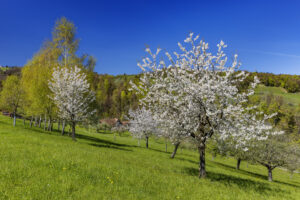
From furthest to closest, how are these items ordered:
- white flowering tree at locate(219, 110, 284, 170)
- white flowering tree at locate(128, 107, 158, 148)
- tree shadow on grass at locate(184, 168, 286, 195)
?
1. white flowering tree at locate(128, 107, 158, 148)
2. tree shadow on grass at locate(184, 168, 286, 195)
3. white flowering tree at locate(219, 110, 284, 170)

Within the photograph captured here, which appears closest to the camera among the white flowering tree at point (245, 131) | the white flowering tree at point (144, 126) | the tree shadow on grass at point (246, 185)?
the white flowering tree at point (245, 131)

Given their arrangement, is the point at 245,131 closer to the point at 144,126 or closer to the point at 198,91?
the point at 198,91

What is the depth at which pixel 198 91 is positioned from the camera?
1237cm

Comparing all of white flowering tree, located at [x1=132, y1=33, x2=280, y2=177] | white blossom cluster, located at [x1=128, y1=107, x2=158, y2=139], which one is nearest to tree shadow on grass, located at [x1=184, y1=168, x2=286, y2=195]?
white flowering tree, located at [x1=132, y1=33, x2=280, y2=177]

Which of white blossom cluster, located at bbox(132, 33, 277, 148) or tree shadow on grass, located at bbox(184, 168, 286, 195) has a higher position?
white blossom cluster, located at bbox(132, 33, 277, 148)

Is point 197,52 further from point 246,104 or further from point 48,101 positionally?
point 48,101

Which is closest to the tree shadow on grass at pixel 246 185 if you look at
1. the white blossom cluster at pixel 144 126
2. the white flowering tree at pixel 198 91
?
the white flowering tree at pixel 198 91

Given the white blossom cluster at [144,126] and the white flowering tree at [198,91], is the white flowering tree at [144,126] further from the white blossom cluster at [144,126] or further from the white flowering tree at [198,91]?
the white flowering tree at [198,91]

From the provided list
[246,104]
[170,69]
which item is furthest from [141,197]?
[246,104]

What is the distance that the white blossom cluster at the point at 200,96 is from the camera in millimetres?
12219

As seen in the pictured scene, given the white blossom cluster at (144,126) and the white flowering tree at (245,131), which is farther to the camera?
the white blossom cluster at (144,126)

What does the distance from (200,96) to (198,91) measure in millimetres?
362

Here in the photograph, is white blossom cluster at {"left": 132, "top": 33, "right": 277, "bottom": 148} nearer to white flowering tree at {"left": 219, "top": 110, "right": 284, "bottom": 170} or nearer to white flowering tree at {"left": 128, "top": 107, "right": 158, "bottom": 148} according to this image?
white flowering tree at {"left": 219, "top": 110, "right": 284, "bottom": 170}

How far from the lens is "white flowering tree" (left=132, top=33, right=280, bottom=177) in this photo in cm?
1240
